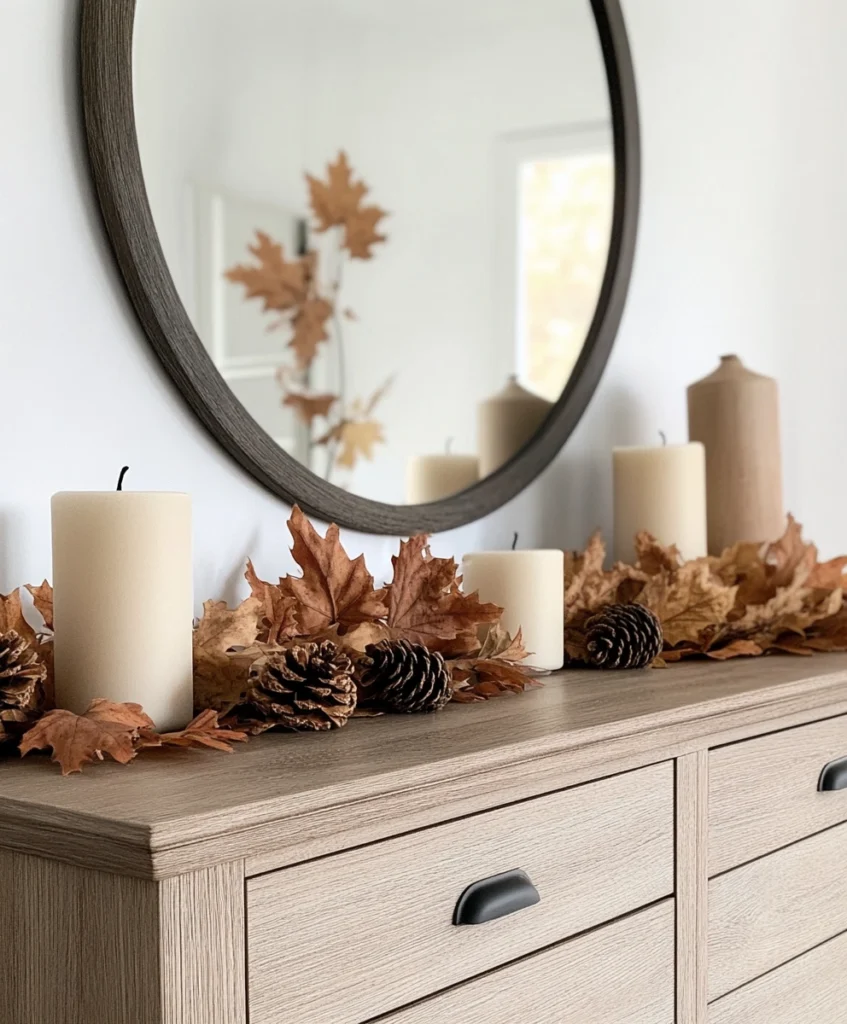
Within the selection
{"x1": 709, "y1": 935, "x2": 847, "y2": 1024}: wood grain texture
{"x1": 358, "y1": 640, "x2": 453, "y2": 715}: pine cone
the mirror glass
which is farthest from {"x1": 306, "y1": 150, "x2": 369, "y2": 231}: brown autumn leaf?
{"x1": 709, "y1": 935, "x2": 847, "y2": 1024}: wood grain texture

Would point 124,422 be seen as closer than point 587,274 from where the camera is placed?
Yes

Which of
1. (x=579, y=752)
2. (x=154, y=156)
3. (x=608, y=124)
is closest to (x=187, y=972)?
(x=579, y=752)

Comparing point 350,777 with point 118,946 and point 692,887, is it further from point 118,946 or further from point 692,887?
point 692,887

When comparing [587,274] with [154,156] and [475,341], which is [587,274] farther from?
[154,156]

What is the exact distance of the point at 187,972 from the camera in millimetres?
630

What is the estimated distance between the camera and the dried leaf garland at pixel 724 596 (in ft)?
4.17

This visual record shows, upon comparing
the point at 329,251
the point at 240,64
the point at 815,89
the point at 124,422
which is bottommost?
the point at 124,422

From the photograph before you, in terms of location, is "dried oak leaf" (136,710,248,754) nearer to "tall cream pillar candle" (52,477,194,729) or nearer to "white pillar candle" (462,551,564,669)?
"tall cream pillar candle" (52,477,194,729)

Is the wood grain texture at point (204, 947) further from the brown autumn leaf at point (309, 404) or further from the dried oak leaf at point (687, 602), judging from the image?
the dried oak leaf at point (687, 602)

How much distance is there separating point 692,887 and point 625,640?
276mm

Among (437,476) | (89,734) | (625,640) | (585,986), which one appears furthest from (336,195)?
(585,986)

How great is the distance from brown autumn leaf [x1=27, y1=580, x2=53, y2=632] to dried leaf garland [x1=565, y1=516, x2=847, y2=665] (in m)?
0.54

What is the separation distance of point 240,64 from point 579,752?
2.19 feet

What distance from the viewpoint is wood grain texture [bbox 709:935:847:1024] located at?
1070 millimetres
